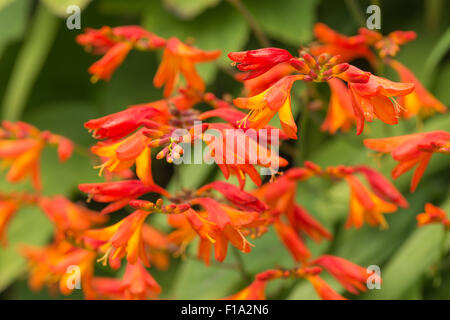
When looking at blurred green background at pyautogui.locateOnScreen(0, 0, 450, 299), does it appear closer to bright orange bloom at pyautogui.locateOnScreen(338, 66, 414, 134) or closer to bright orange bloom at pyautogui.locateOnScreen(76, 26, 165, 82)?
bright orange bloom at pyautogui.locateOnScreen(76, 26, 165, 82)

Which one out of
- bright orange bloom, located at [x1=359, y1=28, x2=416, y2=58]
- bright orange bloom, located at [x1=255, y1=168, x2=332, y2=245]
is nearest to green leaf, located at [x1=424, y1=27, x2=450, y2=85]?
bright orange bloom, located at [x1=359, y1=28, x2=416, y2=58]

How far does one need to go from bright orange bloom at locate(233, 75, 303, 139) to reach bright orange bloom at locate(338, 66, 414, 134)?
0.06 metres

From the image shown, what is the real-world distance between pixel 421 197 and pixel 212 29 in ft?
1.98

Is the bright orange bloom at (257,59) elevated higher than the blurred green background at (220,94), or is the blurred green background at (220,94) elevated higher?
the bright orange bloom at (257,59)

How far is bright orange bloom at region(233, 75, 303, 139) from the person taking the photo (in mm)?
→ 577

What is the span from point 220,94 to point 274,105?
0.95 m

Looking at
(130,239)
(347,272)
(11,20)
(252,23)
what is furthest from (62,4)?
(347,272)

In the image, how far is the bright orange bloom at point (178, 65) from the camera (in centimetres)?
86

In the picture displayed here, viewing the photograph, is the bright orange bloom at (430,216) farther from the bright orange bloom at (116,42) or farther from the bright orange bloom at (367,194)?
the bright orange bloom at (116,42)

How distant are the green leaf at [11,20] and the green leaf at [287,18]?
568 mm

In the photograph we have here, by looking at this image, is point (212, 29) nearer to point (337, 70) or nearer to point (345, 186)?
point (345, 186)

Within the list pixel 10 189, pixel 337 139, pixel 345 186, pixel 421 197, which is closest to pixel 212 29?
pixel 337 139

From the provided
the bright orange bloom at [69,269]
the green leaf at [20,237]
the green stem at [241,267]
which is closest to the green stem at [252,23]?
the green stem at [241,267]

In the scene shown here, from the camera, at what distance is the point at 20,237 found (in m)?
1.45
